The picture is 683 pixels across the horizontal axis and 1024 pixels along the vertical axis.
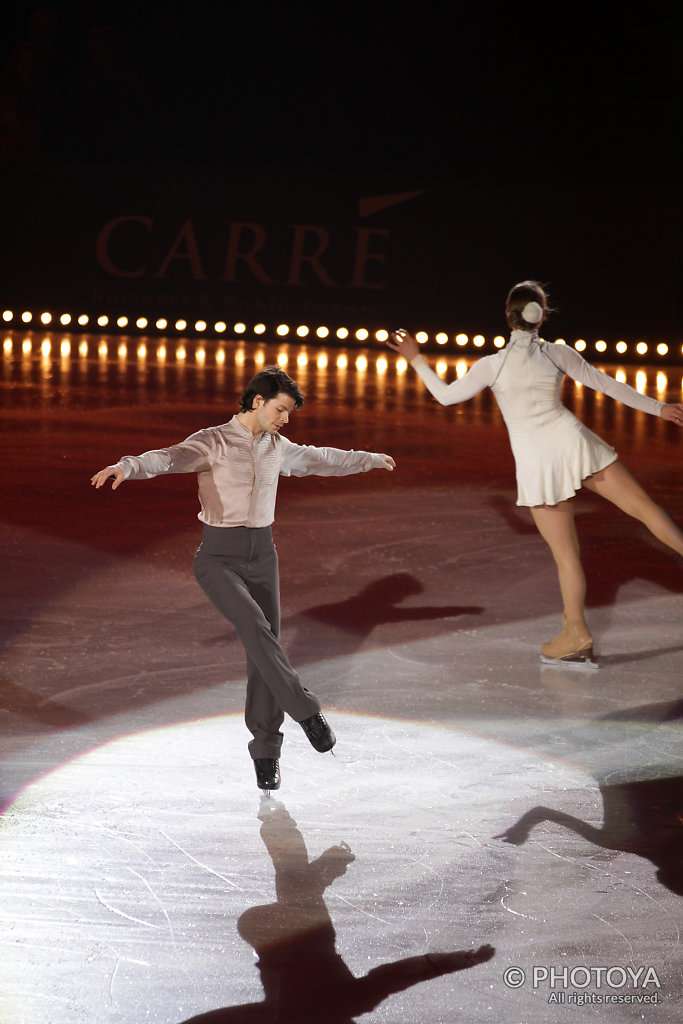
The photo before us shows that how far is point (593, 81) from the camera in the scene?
715 inches

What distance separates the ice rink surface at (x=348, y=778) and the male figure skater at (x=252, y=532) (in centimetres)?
28

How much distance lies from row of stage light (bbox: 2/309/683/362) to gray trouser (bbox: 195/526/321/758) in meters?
12.4

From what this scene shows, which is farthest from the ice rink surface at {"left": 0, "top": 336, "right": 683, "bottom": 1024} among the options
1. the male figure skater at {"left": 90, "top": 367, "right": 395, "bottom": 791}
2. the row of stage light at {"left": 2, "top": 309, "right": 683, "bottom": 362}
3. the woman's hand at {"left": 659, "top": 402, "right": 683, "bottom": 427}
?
the row of stage light at {"left": 2, "top": 309, "right": 683, "bottom": 362}

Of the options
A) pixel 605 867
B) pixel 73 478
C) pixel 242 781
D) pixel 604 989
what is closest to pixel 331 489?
pixel 73 478

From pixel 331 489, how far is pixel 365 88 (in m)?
11.2

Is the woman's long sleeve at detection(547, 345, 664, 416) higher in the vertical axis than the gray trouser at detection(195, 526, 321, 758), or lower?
higher

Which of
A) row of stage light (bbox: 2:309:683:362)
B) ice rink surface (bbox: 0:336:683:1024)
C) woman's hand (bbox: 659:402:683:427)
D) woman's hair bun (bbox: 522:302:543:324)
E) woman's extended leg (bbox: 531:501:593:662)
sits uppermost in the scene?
woman's hair bun (bbox: 522:302:543:324)

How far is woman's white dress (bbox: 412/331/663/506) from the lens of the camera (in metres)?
5.68

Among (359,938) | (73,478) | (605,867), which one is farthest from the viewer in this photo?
(73,478)

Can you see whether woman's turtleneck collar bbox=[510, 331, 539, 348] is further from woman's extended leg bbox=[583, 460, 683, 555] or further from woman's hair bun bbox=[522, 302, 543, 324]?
woman's extended leg bbox=[583, 460, 683, 555]

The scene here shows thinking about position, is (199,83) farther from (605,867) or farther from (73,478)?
(605,867)

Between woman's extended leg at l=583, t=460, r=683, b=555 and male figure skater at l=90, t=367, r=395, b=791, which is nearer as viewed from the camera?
male figure skater at l=90, t=367, r=395, b=791

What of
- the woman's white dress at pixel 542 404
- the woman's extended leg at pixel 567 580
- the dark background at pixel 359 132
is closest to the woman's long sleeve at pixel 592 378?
the woman's white dress at pixel 542 404

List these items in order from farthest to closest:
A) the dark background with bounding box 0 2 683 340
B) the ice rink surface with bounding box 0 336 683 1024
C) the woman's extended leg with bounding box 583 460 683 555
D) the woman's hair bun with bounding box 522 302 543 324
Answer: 1. the dark background with bounding box 0 2 683 340
2. the woman's extended leg with bounding box 583 460 683 555
3. the woman's hair bun with bounding box 522 302 543 324
4. the ice rink surface with bounding box 0 336 683 1024
